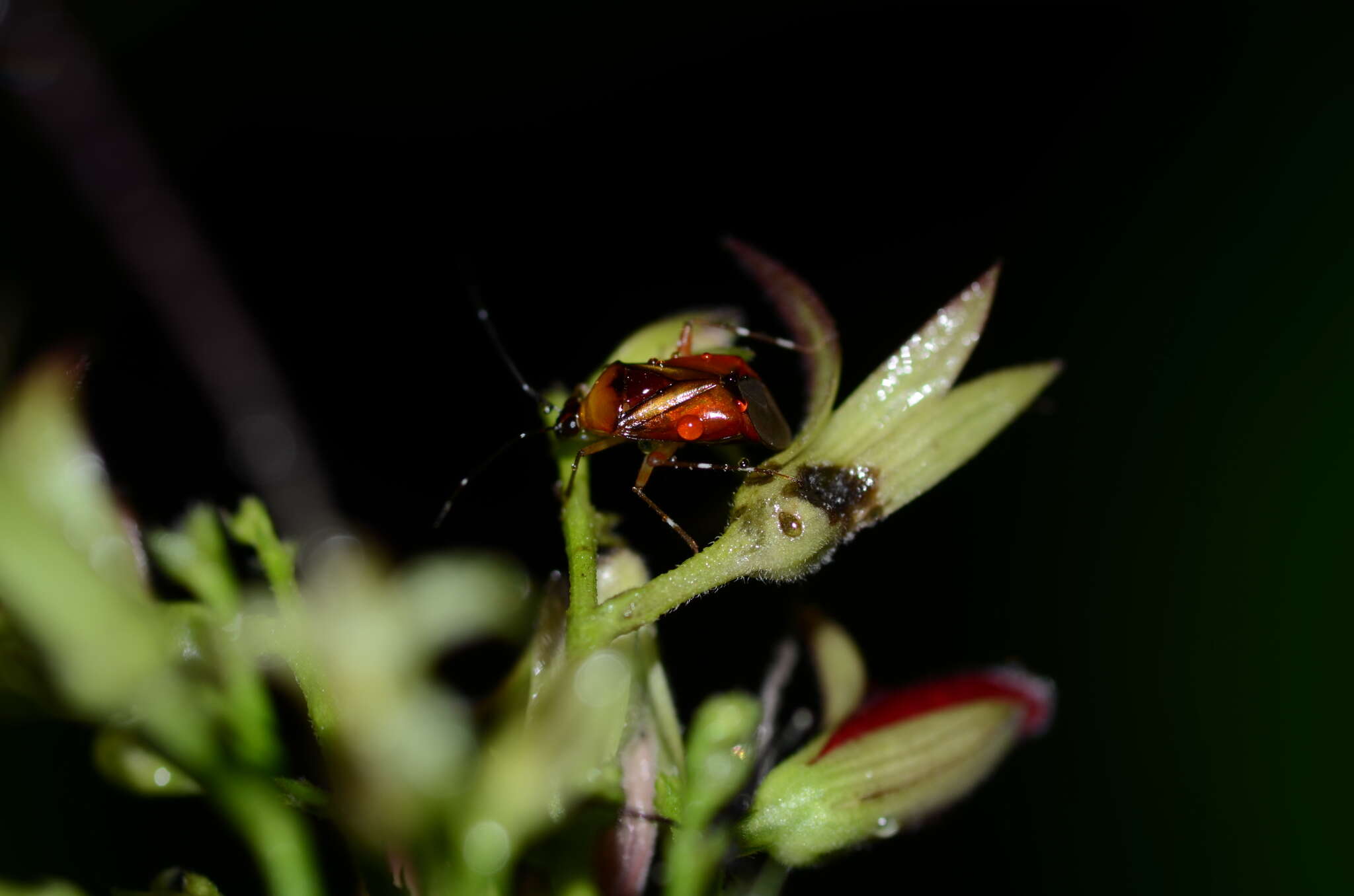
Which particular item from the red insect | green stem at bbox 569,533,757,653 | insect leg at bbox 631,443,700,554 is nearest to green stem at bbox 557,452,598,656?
green stem at bbox 569,533,757,653

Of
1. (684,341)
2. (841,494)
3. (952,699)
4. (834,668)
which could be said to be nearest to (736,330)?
(684,341)

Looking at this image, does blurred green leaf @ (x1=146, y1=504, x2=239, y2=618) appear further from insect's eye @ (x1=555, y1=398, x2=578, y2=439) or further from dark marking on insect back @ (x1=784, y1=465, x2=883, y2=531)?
dark marking on insect back @ (x1=784, y1=465, x2=883, y2=531)

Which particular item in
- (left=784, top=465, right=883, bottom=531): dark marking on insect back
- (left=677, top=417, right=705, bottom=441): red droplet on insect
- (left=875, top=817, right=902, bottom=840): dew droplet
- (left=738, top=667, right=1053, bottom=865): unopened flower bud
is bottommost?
(left=875, top=817, right=902, bottom=840): dew droplet

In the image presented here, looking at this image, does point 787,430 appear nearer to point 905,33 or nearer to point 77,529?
point 77,529

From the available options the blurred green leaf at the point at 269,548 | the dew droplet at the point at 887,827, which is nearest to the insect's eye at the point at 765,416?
the dew droplet at the point at 887,827

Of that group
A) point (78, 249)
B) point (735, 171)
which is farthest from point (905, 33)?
point (78, 249)

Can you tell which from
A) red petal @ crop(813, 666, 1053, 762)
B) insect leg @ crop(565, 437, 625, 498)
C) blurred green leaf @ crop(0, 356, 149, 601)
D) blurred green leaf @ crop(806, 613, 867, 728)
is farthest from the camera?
blurred green leaf @ crop(806, 613, 867, 728)

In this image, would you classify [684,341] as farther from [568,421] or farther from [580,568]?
[580,568]
